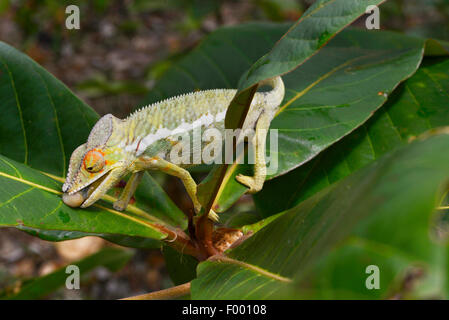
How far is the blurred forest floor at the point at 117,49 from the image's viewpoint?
3.64 metres

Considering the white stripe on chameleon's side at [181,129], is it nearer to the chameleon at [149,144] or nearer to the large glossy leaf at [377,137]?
the chameleon at [149,144]

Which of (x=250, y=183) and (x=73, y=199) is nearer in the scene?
(x=73, y=199)

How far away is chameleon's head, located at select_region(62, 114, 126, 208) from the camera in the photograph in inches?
52.5

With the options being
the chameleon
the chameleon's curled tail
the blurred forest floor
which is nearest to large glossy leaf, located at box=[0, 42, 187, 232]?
the chameleon

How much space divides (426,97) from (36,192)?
1361 mm

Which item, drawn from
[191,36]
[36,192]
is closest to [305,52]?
[36,192]

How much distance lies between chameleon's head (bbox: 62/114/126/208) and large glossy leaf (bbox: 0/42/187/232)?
0.11 m

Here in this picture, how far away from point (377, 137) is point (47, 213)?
1.14 metres

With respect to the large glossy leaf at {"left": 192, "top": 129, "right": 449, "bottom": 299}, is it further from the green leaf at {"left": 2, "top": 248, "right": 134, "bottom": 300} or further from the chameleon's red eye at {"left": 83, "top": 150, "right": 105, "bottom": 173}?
the green leaf at {"left": 2, "top": 248, "right": 134, "bottom": 300}

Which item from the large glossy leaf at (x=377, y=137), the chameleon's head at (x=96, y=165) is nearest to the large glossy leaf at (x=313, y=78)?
the large glossy leaf at (x=377, y=137)

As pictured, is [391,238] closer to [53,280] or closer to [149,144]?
[149,144]

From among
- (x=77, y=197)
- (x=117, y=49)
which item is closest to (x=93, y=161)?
(x=77, y=197)

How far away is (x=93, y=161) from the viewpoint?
54.7 inches

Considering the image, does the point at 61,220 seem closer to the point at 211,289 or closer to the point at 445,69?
the point at 211,289
